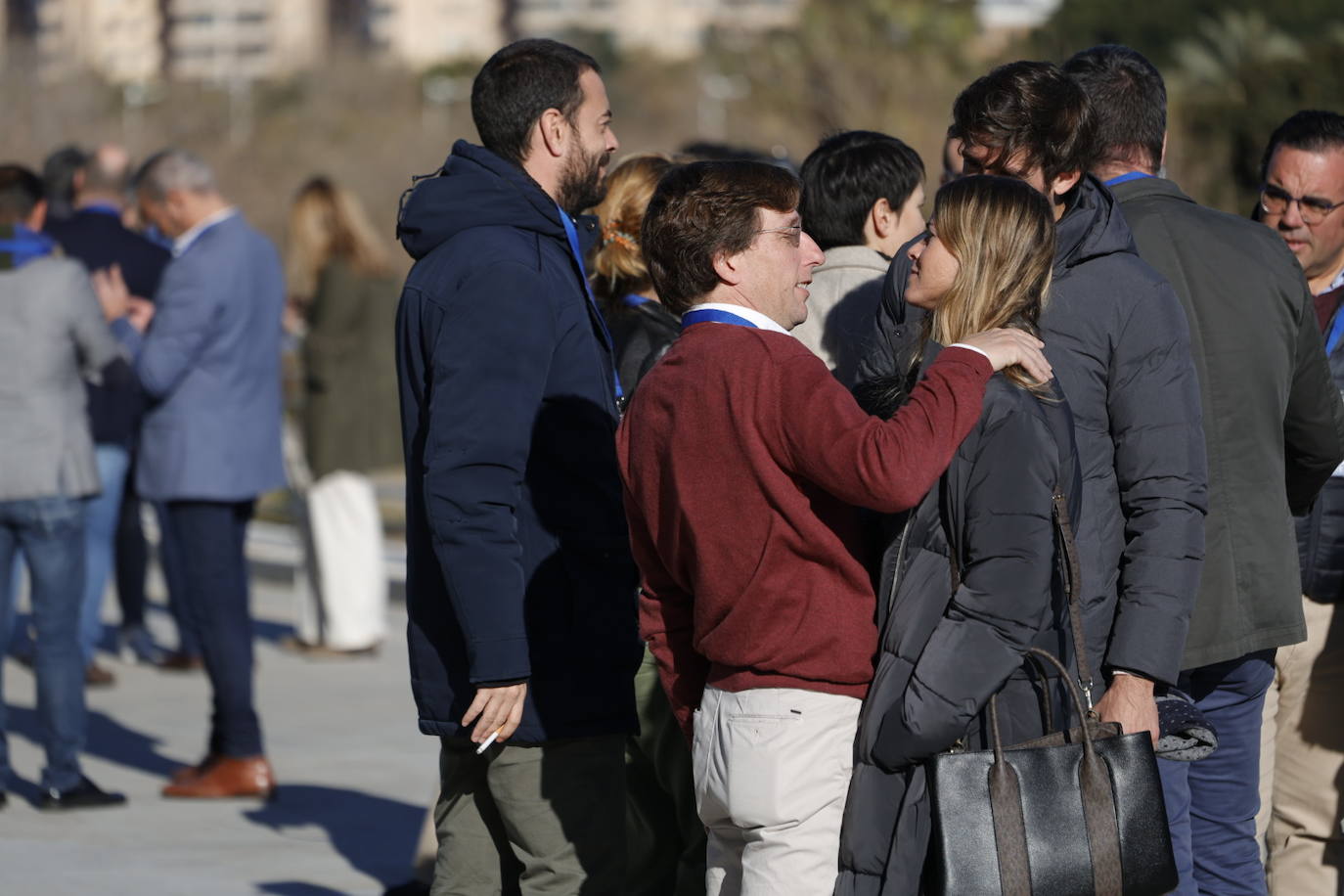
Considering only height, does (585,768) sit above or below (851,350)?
below

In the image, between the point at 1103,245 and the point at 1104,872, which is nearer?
the point at 1104,872

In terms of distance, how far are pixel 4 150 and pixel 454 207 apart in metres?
37.0

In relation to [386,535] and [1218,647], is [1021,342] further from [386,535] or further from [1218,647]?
[386,535]

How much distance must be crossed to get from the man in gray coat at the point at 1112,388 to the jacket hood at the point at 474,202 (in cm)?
81

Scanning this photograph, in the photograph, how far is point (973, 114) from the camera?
12.0ft

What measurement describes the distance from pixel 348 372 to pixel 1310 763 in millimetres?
5704

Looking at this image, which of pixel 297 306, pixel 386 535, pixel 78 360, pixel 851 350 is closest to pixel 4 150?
pixel 386 535

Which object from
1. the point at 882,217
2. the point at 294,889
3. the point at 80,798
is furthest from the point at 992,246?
the point at 80,798

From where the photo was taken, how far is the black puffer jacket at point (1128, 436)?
3.47m

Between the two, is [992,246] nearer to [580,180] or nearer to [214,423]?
[580,180]

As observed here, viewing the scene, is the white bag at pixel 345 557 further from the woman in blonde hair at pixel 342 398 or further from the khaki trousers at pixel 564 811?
the khaki trousers at pixel 564 811

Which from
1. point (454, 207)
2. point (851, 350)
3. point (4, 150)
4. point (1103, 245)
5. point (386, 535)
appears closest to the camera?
point (1103, 245)

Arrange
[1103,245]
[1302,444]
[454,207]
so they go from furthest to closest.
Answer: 1. [1302,444]
2. [454,207]
3. [1103,245]

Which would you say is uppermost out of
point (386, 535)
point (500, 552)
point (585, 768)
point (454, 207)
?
point (454, 207)
